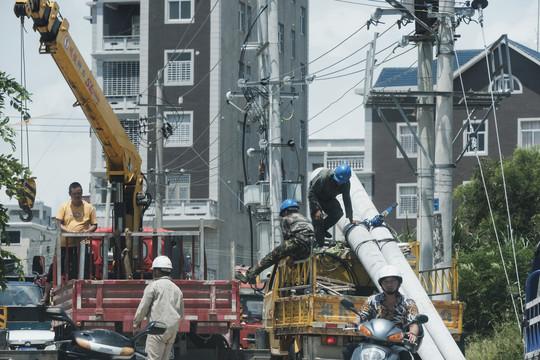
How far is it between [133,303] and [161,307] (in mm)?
3137

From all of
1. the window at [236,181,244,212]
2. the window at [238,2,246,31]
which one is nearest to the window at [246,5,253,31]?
the window at [238,2,246,31]

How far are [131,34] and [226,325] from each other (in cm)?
4599

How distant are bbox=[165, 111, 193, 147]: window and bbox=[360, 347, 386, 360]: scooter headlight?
4802 cm

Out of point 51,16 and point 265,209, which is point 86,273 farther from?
point 265,209

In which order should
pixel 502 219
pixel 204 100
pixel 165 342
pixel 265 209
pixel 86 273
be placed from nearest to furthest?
pixel 165 342
pixel 86 273
pixel 265 209
pixel 502 219
pixel 204 100

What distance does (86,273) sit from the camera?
802 inches

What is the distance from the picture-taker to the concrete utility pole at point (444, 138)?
844 inches

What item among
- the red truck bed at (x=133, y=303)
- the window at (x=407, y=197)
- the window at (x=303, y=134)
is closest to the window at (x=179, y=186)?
the window at (x=303, y=134)

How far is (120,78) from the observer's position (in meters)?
61.0

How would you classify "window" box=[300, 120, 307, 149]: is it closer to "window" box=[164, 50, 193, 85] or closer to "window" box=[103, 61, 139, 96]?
"window" box=[164, 50, 193, 85]

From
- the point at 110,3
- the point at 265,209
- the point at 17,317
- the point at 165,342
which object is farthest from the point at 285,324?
the point at 110,3

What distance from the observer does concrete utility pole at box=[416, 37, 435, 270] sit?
74.0 ft

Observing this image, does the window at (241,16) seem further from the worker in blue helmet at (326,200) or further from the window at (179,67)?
the worker in blue helmet at (326,200)

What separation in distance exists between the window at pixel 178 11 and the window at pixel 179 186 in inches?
311
